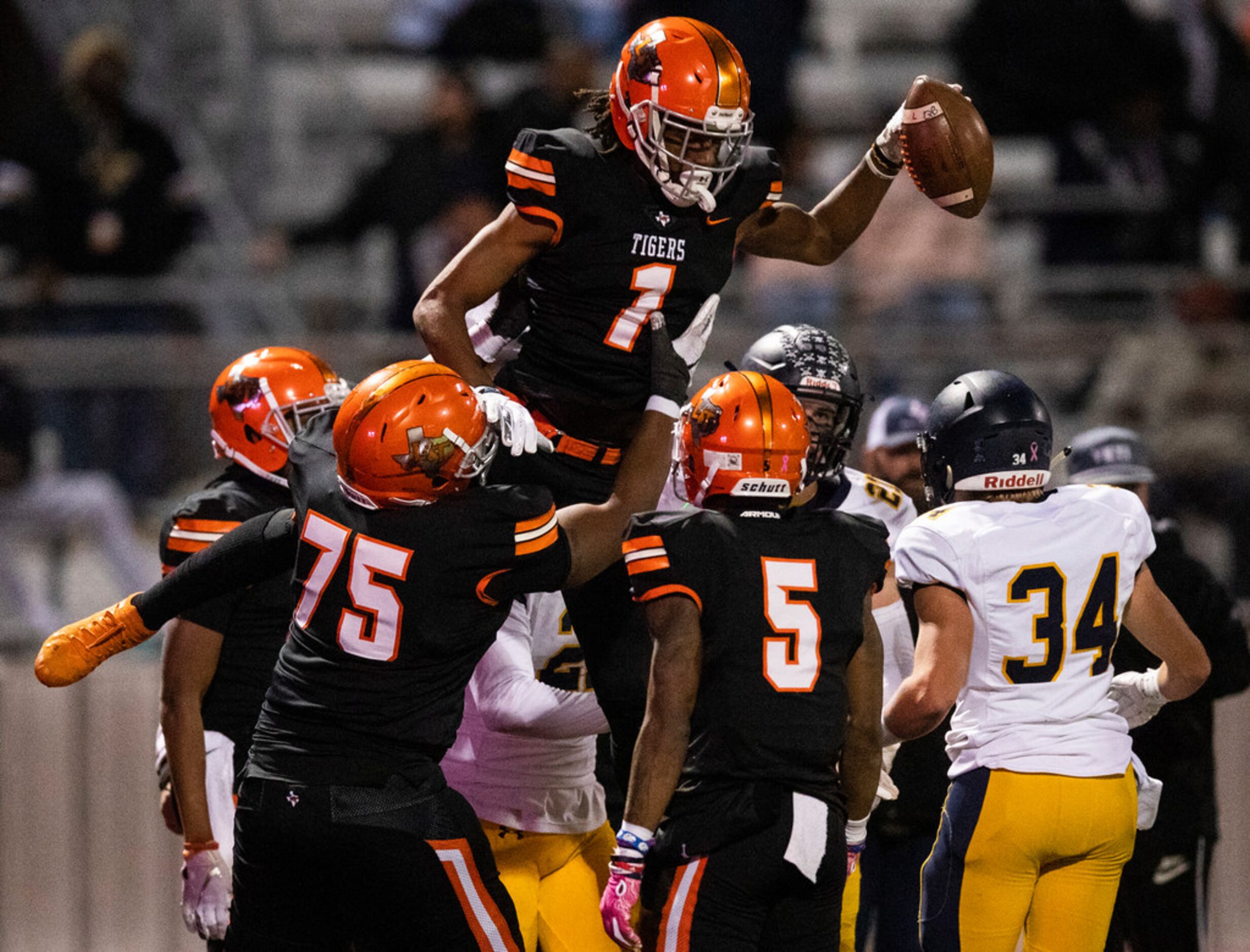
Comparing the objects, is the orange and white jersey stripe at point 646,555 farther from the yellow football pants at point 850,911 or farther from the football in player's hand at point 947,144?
the football in player's hand at point 947,144

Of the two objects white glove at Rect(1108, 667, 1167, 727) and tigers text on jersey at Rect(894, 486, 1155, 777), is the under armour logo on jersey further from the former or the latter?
white glove at Rect(1108, 667, 1167, 727)

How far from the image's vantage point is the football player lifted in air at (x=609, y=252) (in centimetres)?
438

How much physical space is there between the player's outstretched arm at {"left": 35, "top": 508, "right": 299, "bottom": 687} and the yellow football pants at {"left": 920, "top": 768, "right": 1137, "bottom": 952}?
1.77 m

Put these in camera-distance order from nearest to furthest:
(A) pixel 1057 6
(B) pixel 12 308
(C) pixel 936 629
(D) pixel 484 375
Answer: (C) pixel 936 629 → (D) pixel 484 375 → (B) pixel 12 308 → (A) pixel 1057 6

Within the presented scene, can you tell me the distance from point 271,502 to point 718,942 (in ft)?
5.84

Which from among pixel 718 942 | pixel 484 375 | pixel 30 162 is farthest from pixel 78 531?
pixel 718 942

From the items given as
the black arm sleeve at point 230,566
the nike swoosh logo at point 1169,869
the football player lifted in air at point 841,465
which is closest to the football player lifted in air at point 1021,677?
the football player lifted in air at point 841,465

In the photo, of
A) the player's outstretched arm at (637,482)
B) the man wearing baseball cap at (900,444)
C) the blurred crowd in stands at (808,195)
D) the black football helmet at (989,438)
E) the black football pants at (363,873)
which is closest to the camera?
the black football pants at (363,873)

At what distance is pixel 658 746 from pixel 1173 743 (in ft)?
7.59

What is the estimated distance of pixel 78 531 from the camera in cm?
780

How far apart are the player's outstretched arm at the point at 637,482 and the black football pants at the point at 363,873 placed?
0.68 m

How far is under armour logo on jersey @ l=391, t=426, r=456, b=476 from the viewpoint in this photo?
12.8 ft

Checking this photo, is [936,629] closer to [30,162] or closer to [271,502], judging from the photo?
[271,502]

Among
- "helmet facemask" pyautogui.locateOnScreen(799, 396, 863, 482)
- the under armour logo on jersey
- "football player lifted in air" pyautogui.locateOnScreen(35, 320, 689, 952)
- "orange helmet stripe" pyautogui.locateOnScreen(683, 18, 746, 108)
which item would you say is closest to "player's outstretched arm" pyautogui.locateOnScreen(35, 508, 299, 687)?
"football player lifted in air" pyautogui.locateOnScreen(35, 320, 689, 952)
